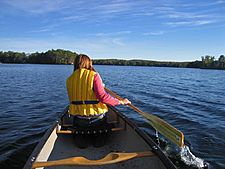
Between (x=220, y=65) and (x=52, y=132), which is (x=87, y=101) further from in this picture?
(x=220, y=65)

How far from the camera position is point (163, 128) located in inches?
209

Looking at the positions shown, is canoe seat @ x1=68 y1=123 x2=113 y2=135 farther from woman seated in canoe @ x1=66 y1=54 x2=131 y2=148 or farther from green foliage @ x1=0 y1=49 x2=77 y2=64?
green foliage @ x1=0 y1=49 x2=77 y2=64

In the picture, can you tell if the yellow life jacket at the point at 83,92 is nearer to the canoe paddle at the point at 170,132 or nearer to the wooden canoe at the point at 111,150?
the wooden canoe at the point at 111,150

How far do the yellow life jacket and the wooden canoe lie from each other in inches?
25.1

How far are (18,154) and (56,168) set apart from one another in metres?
2.84

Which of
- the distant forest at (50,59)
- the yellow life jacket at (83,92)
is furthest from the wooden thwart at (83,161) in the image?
the distant forest at (50,59)

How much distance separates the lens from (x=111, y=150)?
5.68 m

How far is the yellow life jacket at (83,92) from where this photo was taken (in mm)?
4754

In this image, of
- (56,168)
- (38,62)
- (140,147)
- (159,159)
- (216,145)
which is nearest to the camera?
(159,159)

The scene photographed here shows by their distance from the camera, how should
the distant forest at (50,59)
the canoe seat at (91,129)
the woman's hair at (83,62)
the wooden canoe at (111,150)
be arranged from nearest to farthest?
the wooden canoe at (111,150) → the woman's hair at (83,62) → the canoe seat at (91,129) → the distant forest at (50,59)

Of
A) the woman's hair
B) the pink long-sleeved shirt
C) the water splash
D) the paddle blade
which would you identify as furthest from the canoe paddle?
the woman's hair

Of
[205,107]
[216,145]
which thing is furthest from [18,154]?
[205,107]

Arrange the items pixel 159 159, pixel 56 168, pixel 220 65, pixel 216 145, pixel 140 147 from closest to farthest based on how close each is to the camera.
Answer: pixel 159 159 → pixel 56 168 → pixel 140 147 → pixel 216 145 → pixel 220 65

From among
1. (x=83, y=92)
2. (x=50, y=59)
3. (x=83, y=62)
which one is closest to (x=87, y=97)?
(x=83, y=92)
